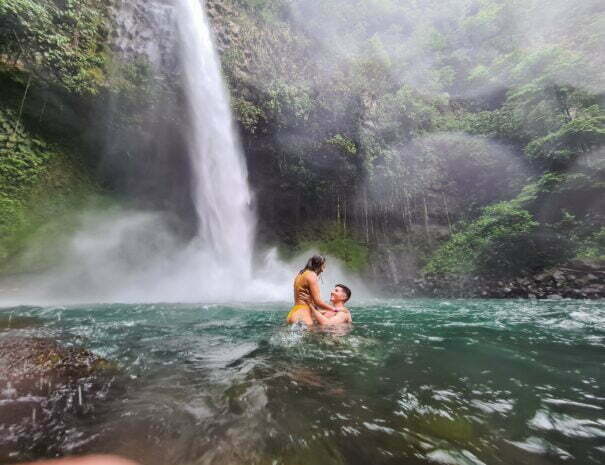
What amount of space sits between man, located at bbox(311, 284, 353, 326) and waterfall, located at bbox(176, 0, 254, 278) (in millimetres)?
9545

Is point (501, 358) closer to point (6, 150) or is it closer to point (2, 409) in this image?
point (2, 409)

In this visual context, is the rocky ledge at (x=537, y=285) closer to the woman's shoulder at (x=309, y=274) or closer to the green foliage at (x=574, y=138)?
the green foliage at (x=574, y=138)

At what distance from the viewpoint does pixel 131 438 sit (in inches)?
62.1

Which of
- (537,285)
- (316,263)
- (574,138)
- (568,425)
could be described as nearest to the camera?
(568,425)

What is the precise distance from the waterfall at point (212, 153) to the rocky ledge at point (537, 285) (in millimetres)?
9144

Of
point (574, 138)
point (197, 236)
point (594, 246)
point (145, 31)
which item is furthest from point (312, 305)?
point (574, 138)

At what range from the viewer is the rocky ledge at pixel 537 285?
1174 centimetres

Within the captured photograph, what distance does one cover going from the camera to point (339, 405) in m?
1.93

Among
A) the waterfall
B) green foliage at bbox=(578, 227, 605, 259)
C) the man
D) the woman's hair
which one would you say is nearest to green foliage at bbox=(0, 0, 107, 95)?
the waterfall

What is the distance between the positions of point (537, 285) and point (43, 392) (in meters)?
15.5

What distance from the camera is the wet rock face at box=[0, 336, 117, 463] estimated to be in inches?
60.3

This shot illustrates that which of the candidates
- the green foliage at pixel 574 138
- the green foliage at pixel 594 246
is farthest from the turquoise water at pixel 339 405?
the green foliage at pixel 574 138

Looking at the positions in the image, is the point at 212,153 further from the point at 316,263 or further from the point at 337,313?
the point at 337,313

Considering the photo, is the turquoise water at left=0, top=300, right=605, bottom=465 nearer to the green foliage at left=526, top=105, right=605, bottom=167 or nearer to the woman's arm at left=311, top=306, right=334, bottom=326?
the woman's arm at left=311, top=306, right=334, bottom=326
